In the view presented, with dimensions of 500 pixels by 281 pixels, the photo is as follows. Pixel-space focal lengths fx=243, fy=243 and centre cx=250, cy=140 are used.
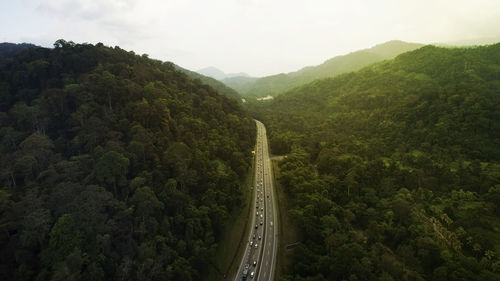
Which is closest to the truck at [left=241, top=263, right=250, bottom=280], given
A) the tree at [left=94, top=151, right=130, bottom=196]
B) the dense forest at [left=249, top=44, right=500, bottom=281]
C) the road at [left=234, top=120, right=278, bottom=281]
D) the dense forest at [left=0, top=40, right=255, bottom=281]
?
the road at [left=234, top=120, right=278, bottom=281]

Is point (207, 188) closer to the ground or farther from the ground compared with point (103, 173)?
closer to the ground

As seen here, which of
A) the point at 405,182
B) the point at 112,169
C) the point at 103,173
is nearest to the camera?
the point at 103,173

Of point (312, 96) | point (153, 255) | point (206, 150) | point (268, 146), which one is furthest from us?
point (312, 96)

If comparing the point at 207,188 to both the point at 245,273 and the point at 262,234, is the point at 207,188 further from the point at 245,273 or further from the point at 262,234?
the point at 245,273

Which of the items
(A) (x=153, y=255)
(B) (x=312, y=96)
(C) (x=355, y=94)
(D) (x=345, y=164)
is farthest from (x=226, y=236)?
(B) (x=312, y=96)

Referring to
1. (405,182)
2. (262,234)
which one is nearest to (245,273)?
(262,234)

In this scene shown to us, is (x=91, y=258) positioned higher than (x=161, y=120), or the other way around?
(x=161, y=120)

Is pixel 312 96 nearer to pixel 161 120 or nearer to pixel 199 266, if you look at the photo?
pixel 161 120
